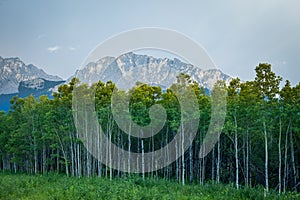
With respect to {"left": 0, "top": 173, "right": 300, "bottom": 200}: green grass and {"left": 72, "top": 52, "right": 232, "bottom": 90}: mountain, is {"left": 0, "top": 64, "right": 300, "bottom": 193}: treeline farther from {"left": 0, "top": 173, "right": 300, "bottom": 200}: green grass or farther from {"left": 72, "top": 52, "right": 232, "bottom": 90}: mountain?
{"left": 0, "top": 173, "right": 300, "bottom": 200}: green grass

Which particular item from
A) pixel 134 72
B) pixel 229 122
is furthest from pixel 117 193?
pixel 134 72

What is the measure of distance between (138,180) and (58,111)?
1204cm

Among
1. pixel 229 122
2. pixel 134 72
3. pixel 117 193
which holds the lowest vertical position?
pixel 117 193

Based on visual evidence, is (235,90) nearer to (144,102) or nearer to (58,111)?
(144,102)

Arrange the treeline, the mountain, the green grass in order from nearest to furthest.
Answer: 1. the green grass
2. the treeline
3. the mountain

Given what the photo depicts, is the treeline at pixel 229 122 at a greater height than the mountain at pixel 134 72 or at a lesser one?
lesser

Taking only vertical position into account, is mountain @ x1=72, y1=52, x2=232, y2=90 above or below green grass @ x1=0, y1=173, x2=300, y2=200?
above

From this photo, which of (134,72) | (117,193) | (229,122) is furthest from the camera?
(134,72)

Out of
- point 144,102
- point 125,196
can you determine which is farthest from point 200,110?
point 125,196

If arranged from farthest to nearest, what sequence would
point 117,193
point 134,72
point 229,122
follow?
point 134,72, point 229,122, point 117,193

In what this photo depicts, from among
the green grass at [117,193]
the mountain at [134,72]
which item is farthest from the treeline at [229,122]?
the green grass at [117,193]

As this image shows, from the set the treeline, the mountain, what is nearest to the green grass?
the treeline

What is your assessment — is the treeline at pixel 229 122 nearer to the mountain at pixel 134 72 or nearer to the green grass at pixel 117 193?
the mountain at pixel 134 72

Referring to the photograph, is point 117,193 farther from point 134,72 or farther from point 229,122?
point 134,72
